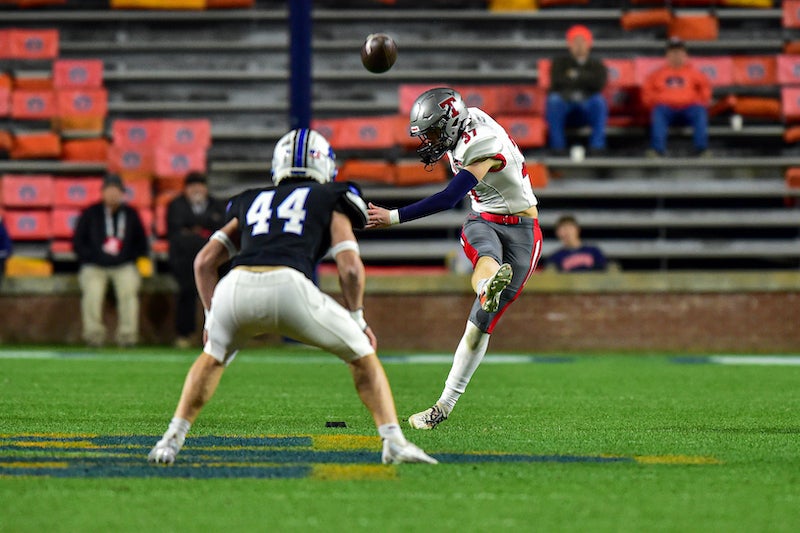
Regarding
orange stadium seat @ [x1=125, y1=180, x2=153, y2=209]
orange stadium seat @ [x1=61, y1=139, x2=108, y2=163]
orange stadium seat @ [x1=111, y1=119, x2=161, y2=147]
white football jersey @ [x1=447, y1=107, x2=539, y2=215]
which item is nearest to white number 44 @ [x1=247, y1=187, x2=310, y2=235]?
white football jersey @ [x1=447, y1=107, x2=539, y2=215]

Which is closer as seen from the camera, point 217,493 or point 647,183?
point 217,493

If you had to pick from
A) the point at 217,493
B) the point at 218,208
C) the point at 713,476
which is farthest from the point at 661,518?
the point at 218,208

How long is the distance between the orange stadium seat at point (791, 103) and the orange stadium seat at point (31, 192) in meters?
9.94

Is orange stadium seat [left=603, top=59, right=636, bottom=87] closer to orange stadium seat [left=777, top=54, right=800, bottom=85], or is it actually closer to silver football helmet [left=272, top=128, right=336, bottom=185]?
orange stadium seat [left=777, top=54, right=800, bottom=85]

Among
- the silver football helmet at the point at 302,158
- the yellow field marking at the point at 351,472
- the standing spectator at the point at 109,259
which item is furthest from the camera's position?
the standing spectator at the point at 109,259

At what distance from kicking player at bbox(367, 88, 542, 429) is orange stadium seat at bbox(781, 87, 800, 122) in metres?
10.9

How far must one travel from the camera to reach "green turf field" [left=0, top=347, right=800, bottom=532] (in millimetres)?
4258

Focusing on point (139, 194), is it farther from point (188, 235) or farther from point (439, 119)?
point (439, 119)

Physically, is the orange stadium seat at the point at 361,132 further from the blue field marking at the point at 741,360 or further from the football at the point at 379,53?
the football at the point at 379,53

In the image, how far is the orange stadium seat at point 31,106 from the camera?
17.8 m

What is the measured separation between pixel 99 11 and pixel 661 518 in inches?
636

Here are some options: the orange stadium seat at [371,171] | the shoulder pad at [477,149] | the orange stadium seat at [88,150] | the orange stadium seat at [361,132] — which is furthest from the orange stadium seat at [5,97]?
the shoulder pad at [477,149]

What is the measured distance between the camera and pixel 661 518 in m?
4.27

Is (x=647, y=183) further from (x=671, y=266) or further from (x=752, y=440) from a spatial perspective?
(x=752, y=440)
